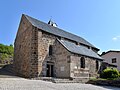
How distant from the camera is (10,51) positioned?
36.4m

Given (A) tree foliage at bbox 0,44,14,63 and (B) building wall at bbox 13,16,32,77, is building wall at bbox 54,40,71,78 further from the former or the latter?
(A) tree foliage at bbox 0,44,14,63

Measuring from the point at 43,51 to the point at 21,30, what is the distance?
6.38m

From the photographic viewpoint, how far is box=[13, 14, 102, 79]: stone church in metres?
21.8

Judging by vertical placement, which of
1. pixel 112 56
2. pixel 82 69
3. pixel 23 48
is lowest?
pixel 82 69

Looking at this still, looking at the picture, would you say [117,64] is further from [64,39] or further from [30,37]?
[30,37]

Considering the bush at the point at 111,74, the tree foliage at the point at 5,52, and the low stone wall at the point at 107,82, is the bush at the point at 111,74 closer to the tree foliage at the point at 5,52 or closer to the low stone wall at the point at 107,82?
the low stone wall at the point at 107,82

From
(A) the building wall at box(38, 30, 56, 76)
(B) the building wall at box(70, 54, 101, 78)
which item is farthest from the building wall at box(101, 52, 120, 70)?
(A) the building wall at box(38, 30, 56, 76)

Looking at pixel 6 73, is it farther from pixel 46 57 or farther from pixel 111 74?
pixel 111 74

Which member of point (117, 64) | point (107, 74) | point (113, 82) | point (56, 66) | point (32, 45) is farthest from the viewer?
point (117, 64)

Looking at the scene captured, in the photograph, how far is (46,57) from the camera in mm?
23016

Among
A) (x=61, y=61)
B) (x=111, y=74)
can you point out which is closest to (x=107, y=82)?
(x=111, y=74)

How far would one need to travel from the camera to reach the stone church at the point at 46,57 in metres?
21.8

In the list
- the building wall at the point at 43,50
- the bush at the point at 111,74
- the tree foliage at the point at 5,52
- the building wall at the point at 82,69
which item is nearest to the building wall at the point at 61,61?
the building wall at the point at 82,69

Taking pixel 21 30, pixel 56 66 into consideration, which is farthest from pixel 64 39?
pixel 21 30
